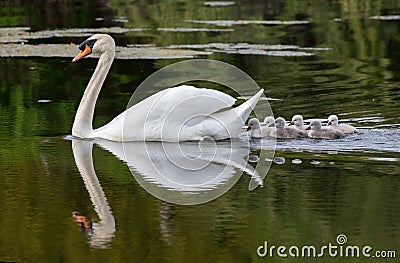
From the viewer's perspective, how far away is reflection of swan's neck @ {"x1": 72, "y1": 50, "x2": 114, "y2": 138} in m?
9.20

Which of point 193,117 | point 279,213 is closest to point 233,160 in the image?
point 193,117

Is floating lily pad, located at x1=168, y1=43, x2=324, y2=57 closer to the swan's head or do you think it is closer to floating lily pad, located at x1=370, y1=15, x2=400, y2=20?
floating lily pad, located at x1=370, y1=15, x2=400, y2=20

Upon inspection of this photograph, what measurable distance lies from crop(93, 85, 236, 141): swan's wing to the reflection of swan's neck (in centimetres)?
46

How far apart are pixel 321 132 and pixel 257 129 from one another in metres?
0.53

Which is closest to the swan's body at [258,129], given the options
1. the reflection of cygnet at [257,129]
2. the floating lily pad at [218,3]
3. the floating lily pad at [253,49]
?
the reflection of cygnet at [257,129]

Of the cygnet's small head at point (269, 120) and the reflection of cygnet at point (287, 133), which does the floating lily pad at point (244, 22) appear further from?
the reflection of cygnet at point (287, 133)

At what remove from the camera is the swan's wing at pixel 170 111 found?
8586mm

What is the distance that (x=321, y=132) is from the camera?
8.74 meters

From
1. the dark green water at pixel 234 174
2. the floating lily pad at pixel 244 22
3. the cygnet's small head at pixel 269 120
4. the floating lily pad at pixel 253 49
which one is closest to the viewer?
the dark green water at pixel 234 174

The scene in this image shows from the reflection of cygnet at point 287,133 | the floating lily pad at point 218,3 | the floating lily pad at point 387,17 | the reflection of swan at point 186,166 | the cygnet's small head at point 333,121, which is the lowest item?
the floating lily pad at point 387,17

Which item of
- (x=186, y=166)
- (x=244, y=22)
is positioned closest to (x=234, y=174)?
(x=186, y=166)

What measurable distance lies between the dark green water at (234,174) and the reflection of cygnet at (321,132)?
101 mm

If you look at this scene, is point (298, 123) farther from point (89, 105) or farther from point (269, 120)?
point (89, 105)

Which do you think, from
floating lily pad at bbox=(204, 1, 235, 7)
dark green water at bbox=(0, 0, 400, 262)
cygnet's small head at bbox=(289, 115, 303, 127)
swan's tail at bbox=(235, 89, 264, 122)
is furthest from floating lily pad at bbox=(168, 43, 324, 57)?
floating lily pad at bbox=(204, 1, 235, 7)
